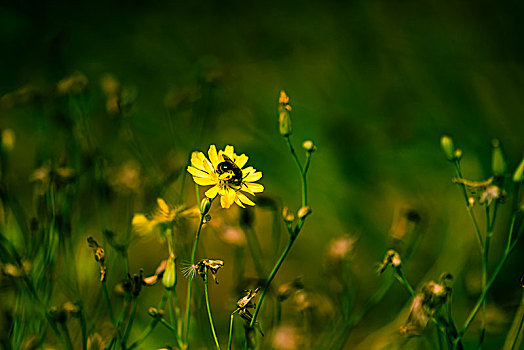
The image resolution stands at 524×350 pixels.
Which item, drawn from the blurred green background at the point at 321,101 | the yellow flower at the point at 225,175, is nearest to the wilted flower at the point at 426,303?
the yellow flower at the point at 225,175

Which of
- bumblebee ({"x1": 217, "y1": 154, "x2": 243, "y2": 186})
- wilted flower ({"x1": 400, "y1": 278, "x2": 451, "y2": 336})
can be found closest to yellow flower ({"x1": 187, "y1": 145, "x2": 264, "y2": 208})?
bumblebee ({"x1": 217, "y1": 154, "x2": 243, "y2": 186})

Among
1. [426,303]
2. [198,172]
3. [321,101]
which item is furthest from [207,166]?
[321,101]

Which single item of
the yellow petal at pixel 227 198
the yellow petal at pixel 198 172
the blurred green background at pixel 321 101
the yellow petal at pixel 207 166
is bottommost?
the blurred green background at pixel 321 101

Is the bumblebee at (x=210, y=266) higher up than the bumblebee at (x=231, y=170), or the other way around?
the bumblebee at (x=231, y=170)

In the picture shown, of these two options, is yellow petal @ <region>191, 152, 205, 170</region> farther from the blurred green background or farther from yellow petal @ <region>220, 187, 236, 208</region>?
the blurred green background

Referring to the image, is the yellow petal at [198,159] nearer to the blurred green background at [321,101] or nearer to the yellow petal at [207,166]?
the yellow petal at [207,166]

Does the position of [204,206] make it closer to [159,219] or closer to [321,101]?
[159,219]

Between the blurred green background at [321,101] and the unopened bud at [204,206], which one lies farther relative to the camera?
the blurred green background at [321,101]
